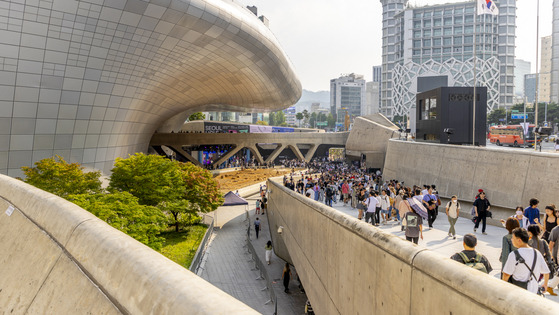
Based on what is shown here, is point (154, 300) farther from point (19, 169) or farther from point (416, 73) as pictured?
point (416, 73)

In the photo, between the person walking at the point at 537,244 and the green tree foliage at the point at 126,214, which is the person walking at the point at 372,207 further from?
the green tree foliage at the point at 126,214

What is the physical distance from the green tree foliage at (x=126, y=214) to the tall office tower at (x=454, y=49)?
354ft

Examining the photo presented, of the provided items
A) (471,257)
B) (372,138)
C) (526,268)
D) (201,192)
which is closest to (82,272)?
(471,257)

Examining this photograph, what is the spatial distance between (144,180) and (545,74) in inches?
6087

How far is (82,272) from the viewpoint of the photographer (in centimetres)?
314

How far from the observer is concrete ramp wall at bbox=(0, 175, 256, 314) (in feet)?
7.28

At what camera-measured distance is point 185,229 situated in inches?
1088

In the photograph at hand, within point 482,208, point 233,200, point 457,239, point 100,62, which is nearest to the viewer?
point 457,239

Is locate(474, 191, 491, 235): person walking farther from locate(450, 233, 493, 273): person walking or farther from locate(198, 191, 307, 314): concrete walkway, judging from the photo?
locate(450, 233, 493, 273): person walking

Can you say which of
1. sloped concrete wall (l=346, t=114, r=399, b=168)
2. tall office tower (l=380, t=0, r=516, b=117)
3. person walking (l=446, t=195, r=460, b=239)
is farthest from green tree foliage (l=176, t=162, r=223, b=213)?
tall office tower (l=380, t=0, r=516, b=117)

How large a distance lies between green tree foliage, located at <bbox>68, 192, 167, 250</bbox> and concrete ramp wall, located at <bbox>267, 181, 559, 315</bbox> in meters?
7.54

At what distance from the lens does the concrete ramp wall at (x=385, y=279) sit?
3006 millimetres

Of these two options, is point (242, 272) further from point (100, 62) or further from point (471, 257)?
point (100, 62)

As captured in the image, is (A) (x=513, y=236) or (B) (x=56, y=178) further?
(B) (x=56, y=178)
